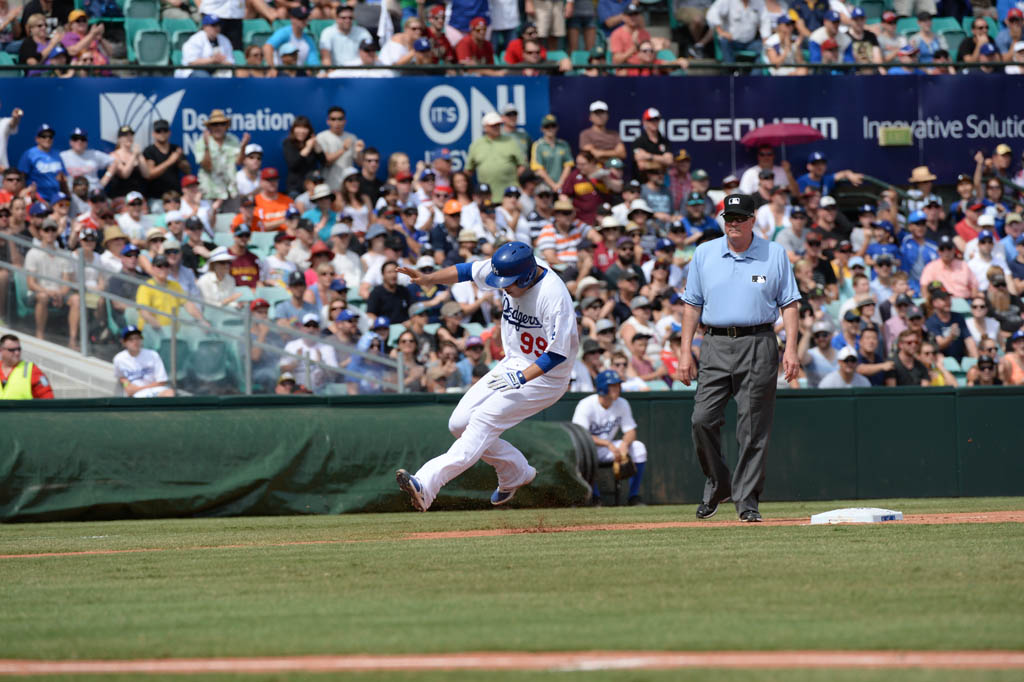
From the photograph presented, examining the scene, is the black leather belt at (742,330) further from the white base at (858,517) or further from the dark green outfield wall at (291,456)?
the dark green outfield wall at (291,456)

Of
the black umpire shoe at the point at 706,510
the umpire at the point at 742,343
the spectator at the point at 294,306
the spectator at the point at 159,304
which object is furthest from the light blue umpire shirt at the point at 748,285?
the spectator at the point at 294,306

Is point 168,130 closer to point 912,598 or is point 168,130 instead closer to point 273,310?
point 273,310

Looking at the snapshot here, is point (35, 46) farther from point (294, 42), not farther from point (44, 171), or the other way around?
point (294, 42)

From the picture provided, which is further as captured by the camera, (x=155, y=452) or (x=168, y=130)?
(x=168, y=130)

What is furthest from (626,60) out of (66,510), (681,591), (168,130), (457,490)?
(681,591)

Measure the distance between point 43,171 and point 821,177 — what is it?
1075 centimetres

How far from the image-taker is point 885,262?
19.5 m

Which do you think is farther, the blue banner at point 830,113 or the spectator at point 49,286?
the blue banner at point 830,113

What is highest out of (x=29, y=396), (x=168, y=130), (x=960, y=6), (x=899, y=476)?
(x=960, y=6)

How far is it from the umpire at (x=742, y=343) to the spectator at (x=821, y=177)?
453 inches

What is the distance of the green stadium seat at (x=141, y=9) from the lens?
67.8 feet

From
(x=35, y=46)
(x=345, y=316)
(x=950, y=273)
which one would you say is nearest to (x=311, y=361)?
(x=345, y=316)

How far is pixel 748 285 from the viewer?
10359mm

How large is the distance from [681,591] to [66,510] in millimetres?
9104
